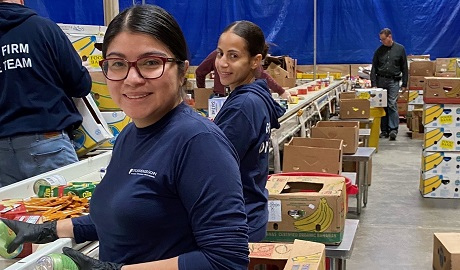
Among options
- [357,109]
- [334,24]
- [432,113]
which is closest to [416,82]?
[334,24]

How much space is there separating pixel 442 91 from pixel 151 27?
449cm

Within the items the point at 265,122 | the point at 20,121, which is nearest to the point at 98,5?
the point at 20,121

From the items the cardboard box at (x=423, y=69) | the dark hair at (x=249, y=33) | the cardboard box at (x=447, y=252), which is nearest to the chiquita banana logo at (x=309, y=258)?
the dark hair at (x=249, y=33)

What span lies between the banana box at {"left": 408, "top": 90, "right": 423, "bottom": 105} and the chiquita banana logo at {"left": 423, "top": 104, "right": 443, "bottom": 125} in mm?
4376

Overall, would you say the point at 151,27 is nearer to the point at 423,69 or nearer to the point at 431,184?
the point at 431,184

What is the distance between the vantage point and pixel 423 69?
958cm

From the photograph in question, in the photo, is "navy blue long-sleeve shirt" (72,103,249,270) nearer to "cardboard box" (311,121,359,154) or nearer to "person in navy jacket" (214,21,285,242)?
"person in navy jacket" (214,21,285,242)

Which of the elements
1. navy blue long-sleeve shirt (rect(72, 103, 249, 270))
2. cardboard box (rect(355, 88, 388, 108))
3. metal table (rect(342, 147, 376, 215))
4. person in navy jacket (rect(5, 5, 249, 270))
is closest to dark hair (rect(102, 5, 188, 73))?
person in navy jacket (rect(5, 5, 249, 270))

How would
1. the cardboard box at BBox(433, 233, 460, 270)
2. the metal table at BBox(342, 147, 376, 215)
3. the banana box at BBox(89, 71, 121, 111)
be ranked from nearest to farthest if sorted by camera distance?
1. the banana box at BBox(89, 71, 121, 111)
2. the cardboard box at BBox(433, 233, 460, 270)
3. the metal table at BBox(342, 147, 376, 215)

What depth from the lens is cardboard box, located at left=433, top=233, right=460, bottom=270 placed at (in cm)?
290

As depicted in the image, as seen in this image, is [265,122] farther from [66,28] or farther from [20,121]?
[66,28]

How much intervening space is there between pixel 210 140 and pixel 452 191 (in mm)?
4769

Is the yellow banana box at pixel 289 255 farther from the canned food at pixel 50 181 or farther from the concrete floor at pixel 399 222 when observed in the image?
the concrete floor at pixel 399 222

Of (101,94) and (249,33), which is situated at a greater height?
(249,33)
